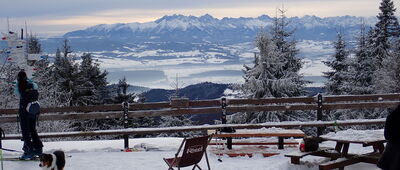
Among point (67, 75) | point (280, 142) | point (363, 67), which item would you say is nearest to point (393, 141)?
point (280, 142)

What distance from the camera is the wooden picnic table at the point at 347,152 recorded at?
773 centimetres

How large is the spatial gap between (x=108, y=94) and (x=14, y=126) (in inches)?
546

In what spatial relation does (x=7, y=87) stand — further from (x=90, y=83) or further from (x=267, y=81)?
(x=267, y=81)

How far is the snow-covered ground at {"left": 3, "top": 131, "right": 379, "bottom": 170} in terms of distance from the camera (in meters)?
9.17

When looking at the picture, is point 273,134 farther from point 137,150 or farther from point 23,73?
point 23,73

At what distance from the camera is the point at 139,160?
32.9 ft

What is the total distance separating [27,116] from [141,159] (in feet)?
8.39

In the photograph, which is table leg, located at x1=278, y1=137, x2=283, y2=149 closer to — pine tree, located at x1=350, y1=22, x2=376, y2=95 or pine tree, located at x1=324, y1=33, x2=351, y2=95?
pine tree, located at x1=350, y1=22, x2=376, y2=95

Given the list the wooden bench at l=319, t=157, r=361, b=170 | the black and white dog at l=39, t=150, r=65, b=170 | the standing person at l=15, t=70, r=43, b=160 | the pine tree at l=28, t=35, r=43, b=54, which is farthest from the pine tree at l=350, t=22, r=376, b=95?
the black and white dog at l=39, t=150, r=65, b=170

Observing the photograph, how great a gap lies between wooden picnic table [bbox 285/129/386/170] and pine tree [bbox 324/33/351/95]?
25166mm

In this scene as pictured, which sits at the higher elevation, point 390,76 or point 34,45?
point 34,45

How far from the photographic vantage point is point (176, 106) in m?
11.5

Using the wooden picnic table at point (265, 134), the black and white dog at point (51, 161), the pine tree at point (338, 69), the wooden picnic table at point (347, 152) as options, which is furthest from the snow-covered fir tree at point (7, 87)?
the pine tree at point (338, 69)

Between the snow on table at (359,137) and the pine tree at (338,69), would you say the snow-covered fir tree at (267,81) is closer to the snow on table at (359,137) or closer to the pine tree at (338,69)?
the pine tree at (338,69)
